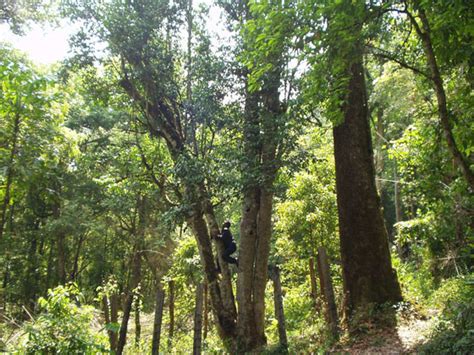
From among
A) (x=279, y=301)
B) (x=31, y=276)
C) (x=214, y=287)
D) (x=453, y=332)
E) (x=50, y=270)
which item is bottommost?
(x=453, y=332)

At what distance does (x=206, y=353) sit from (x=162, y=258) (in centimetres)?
901

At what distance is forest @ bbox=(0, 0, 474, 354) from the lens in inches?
167

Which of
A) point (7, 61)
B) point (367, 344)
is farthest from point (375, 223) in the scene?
point (7, 61)

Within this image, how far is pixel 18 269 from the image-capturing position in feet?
62.5

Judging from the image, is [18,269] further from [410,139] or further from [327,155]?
[410,139]

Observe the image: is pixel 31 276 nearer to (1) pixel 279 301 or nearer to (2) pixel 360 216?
(1) pixel 279 301

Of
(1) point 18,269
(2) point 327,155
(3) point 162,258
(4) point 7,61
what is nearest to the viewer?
(4) point 7,61

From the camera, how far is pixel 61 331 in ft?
14.0

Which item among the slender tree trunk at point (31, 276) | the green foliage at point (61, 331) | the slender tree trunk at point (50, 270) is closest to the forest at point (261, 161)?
the green foliage at point (61, 331)

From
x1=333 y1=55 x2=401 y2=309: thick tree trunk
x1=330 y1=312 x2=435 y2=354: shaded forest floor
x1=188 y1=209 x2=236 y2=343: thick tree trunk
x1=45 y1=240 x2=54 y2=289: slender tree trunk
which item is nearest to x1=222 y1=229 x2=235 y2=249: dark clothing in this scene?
x1=188 y1=209 x2=236 y2=343: thick tree trunk

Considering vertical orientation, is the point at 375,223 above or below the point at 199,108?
below

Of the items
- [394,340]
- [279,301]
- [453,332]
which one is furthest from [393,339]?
[279,301]

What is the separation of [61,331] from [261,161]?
532 cm

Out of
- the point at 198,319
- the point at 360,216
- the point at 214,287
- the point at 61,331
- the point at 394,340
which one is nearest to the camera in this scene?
the point at 61,331
